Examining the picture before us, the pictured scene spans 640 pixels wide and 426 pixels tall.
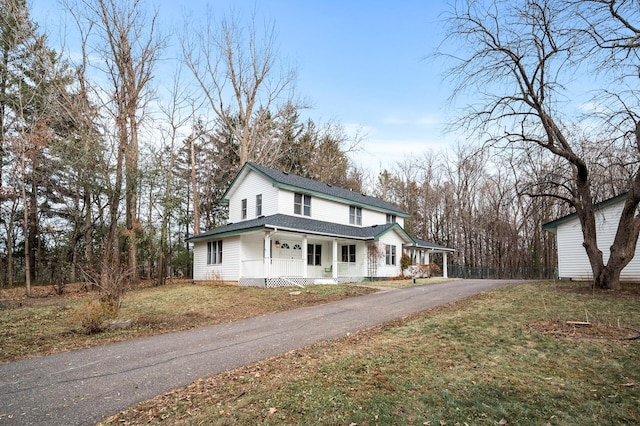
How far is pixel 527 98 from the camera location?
12.7 m

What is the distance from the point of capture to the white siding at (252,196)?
20.0 metres

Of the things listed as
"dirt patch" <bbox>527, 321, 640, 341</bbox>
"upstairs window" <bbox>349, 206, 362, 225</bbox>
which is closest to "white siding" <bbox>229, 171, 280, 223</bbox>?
"upstairs window" <bbox>349, 206, 362, 225</bbox>

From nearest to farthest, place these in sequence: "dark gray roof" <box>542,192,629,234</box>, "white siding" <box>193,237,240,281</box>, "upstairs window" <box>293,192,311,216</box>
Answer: "dark gray roof" <box>542,192,629,234</box> → "white siding" <box>193,237,240,281</box> → "upstairs window" <box>293,192,311,216</box>

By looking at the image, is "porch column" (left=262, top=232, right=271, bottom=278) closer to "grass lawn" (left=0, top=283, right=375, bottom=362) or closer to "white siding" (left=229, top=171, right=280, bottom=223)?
"grass lawn" (left=0, top=283, right=375, bottom=362)

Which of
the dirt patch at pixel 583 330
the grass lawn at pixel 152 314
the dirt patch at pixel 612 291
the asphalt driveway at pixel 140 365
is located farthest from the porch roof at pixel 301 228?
the dirt patch at pixel 583 330

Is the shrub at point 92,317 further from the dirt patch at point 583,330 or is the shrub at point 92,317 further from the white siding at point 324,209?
the white siding at point 324,209

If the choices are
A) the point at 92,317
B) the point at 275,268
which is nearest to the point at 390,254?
the point at 275,268

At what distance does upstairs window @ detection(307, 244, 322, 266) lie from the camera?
21.3 m

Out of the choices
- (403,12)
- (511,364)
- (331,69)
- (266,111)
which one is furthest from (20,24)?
(511,364)

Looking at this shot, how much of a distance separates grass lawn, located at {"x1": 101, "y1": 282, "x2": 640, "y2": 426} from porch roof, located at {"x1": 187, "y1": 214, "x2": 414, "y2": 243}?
1027 cm

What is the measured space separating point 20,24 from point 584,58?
26.0 meters

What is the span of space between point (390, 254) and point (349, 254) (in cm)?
285

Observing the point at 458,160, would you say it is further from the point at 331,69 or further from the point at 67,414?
the point at 67,414

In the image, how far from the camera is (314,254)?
70.8ft
